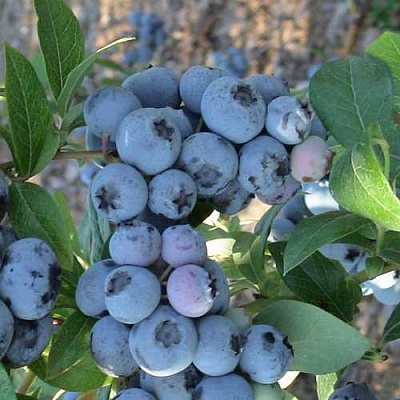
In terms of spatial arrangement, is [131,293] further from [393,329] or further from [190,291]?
[393,329]

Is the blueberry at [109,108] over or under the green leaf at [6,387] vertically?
over

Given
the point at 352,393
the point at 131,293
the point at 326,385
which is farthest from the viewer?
the point at 326,385

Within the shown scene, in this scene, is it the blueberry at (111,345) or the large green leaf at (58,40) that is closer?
the blueberry at (111,345)

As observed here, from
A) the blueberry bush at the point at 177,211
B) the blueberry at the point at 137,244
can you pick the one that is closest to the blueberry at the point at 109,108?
the blueberry bush at the point at 177,211

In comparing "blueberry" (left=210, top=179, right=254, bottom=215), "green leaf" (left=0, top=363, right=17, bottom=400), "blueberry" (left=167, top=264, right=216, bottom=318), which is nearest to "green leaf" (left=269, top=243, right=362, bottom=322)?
"blueberry" (left=210, top=179, right=254, bottom=215)

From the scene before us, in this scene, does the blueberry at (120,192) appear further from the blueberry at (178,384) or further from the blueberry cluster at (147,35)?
the blueberry cluster at (147,35)

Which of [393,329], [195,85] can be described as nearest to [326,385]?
[393,329]

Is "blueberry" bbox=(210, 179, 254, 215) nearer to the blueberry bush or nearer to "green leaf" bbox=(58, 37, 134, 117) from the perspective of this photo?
the blueberry bush

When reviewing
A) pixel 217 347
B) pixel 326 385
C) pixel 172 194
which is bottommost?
pixel 326 385
